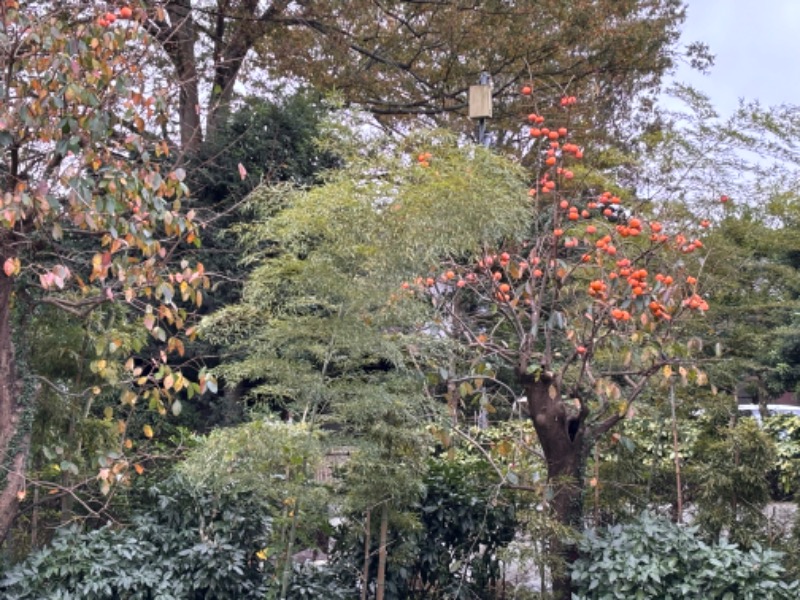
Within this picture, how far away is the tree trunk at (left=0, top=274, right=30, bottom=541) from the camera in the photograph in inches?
183

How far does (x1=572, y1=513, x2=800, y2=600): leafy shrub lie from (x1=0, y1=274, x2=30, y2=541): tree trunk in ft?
10.3

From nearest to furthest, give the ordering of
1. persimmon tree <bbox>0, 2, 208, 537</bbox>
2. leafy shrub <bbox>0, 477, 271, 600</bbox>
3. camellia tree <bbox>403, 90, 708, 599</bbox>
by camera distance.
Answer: persimmon tree <bbox>0, 2, 208, 537</bbox>, camellia tree <bbox>403, 90, 708, 599</bbox>, leafy shrub <bbox>0, 477, 271, 600</bbox>

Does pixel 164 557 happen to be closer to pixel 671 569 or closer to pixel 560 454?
pixel 560 454

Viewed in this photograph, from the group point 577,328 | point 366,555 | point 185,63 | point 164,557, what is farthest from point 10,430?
point 185,63

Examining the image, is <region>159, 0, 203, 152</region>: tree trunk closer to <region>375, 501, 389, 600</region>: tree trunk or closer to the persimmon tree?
the persimmon tree

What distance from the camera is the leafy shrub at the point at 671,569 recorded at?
13.4 feet

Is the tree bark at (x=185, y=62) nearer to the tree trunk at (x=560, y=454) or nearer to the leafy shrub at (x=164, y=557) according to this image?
the leafy shrub at (x=164, y=557)

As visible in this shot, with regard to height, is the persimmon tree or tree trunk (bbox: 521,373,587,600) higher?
the persimmon tree

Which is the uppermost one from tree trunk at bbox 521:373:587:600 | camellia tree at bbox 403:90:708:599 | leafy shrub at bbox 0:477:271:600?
A: camellia tree at bbox 403:90:708:599

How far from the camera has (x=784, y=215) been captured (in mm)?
9734

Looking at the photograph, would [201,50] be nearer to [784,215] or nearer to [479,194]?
[479,194]

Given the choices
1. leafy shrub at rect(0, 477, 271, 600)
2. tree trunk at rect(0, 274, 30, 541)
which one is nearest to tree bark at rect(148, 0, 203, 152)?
tree trunk at rect(0, 274, 30, 541)

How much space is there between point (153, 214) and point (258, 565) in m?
2.52

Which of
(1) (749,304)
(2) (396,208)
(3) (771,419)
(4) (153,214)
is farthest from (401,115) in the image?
(4) (153,214)
